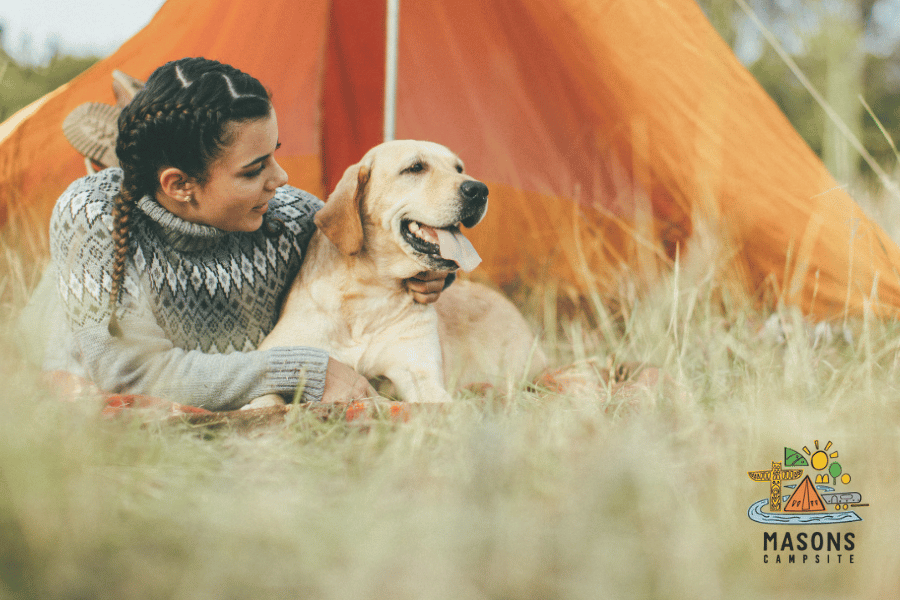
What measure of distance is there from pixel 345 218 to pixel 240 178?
329mm

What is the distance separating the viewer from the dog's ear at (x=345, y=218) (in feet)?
6.82

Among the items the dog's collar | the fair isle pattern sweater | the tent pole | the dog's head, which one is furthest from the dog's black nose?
the tent pole

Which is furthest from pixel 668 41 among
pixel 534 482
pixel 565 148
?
pixel 534 482

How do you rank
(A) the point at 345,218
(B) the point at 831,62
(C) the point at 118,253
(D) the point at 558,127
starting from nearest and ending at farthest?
(B) the point at 831,62, (C) the point at 118,253, (A) the point at 345,218, (D) the point at 558,127

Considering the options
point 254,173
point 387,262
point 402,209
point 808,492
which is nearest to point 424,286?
point 387,262

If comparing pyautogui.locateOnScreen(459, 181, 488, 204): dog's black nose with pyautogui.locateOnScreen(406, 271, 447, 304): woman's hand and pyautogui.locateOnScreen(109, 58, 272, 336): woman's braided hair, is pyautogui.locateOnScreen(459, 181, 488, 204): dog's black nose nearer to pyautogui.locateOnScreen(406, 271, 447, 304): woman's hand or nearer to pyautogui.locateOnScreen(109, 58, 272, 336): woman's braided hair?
pyautogui.locateOnScreen(406, 271, 447, 304): woman's hand

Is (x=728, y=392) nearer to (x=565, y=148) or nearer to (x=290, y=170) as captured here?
(x=565, y=148)

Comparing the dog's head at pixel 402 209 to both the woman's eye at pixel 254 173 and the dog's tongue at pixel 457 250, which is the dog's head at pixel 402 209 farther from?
the woman's eye at pixel 254 173

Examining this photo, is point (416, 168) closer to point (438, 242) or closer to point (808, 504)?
point (438, 242)

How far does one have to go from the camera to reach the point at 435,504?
114 cm

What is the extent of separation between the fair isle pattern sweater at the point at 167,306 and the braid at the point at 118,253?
0.06 feet

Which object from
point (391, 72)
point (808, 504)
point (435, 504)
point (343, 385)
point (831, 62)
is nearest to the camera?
point (435, 504)

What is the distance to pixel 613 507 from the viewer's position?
112 centimetres

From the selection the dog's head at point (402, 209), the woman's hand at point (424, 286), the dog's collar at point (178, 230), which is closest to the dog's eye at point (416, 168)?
the dog's head at point (402, 209)
